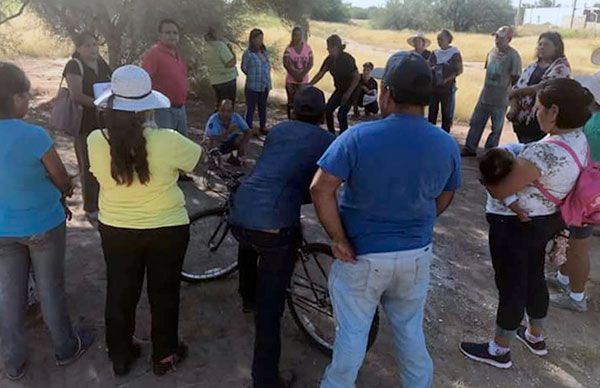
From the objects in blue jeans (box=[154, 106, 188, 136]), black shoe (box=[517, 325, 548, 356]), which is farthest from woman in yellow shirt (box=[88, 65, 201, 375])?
blue jeans (box=[154, 106, 188, 136])

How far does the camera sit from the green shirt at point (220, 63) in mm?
7551

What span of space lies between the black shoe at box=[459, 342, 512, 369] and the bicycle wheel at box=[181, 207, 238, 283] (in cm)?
171

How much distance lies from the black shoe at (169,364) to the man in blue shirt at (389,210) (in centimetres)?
99

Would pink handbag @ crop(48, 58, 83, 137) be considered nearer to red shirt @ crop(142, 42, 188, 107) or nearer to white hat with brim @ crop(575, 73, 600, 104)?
red shirt @ crop(142, 42, 188, 107)

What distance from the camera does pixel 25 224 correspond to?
2.70 metres

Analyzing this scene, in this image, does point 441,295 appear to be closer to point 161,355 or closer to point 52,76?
point 161,355

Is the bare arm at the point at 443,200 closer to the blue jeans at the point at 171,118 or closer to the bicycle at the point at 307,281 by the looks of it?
the bicycle at the point at 307,281

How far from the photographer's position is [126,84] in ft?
8.37

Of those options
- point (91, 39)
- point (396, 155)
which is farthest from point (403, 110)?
point (91, 39)

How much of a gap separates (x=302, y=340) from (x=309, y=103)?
5.21 ft

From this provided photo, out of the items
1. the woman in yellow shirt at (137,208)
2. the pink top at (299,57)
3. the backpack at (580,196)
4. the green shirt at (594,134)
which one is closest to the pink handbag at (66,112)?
the woman in yellow shirt at (137,208)

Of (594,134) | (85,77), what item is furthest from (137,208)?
(594,134)

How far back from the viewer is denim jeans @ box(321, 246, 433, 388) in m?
2.26

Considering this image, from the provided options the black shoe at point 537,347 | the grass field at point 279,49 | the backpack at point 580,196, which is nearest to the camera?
the backpack at point 580,196
